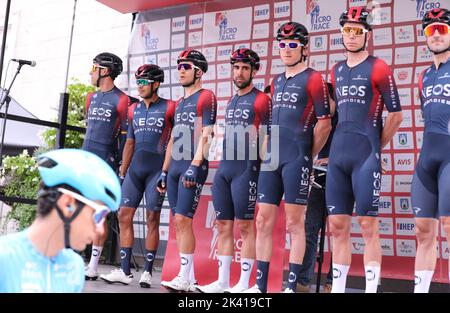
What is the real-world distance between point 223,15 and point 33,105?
5.51 metres

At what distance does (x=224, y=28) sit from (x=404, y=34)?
7.76 feet

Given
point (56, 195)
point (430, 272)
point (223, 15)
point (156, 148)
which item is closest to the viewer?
point (56, 195)

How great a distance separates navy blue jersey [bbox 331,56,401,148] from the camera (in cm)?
444

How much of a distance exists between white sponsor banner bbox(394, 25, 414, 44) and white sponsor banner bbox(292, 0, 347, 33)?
706 mm

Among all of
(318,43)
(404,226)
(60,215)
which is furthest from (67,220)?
(318,43)

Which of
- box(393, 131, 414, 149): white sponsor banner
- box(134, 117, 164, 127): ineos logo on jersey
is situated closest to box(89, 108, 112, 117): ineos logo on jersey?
box(134, 117, 164, 127): ineos logo on jersey

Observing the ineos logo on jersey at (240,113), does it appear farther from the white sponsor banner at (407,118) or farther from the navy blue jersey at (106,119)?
the white sponsor banner at (407,118)

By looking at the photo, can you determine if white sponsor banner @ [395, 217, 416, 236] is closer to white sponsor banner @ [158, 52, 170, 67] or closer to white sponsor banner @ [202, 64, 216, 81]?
white sponsor banner @ [202, 64, 216, 81]

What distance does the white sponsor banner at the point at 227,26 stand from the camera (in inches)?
302

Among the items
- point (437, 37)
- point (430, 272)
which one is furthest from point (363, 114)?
point (430, 272)

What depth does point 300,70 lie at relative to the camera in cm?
502
